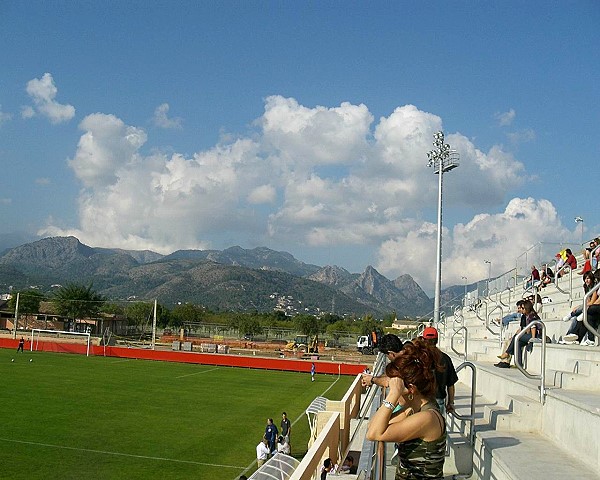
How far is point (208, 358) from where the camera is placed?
5575 centimetres

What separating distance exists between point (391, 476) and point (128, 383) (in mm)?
33677

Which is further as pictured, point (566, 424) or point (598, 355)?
point (598, 355)

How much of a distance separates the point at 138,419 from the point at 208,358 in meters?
31.2

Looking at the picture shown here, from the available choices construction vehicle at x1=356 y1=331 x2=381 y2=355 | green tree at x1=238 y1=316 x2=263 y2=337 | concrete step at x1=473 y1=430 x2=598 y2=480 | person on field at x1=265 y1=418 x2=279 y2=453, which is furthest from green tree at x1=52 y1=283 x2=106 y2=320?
concrete step at x1=473 y1=430 x2=598 y2=480

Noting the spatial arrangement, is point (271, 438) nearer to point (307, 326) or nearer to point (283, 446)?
point (283, 446)

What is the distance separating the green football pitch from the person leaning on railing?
1377cm

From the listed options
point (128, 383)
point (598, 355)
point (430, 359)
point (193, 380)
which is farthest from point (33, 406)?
point (430, 359)

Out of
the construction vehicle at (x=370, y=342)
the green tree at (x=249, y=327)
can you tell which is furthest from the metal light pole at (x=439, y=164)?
the green tree at (x=249, y=327)

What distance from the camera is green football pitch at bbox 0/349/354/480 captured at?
687 inches

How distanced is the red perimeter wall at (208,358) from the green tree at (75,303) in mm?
34266

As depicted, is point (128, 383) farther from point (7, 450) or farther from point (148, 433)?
point (7, 450)

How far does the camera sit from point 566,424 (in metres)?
6.20

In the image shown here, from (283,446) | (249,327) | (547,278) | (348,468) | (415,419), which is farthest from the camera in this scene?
(249,327)

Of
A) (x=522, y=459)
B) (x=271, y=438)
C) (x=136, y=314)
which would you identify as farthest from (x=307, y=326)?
(x=522, y=459)
